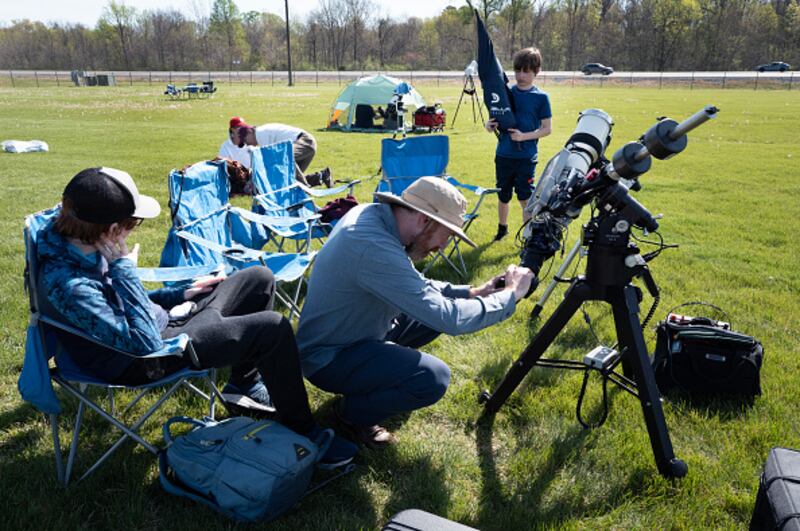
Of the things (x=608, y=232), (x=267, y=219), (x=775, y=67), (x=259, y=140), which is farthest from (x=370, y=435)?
(x=775, y=67)

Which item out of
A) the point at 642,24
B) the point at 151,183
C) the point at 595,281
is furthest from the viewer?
the point at 642,24

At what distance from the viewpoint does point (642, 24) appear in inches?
2453

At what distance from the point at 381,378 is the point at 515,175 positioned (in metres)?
3.76

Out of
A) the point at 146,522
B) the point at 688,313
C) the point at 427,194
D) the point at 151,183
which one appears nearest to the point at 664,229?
the point at 688,313

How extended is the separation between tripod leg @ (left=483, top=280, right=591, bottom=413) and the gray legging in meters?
0.39

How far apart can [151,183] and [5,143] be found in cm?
564

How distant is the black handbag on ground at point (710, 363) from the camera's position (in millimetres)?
3105

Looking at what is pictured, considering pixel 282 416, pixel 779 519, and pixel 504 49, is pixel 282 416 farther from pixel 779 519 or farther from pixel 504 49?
pixel 504 49

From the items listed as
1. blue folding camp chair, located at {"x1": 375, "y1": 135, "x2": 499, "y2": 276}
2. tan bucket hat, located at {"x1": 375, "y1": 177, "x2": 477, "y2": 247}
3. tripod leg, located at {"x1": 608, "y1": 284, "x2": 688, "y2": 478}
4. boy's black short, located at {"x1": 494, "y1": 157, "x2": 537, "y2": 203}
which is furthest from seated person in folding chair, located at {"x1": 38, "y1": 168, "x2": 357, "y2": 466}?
boy's black short, located at {"x1": 494, "y1": 157, "x2": 537, "y2": 203}

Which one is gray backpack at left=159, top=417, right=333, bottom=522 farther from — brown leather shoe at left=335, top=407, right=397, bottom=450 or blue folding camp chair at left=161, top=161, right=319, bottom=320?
blue folding camp chair at left=161, top=161, right=319, bottom=320

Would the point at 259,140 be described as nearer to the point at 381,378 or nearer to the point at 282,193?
the point at 282,193

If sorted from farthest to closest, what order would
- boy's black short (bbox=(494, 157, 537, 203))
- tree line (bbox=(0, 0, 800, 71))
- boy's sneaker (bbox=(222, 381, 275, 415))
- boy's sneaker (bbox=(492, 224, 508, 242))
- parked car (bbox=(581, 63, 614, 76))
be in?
tree line (bbox=(0, 0, 800, 71)) → parked car (bbox=(581, 63, 614, 76)) → boy's sneaker (bbox=(492, 224, 508, 242)) → boy's black short (bbox=(494, 157, 537, 203)) → boy's sneaker (bbox=(222, 381, 275, 415))

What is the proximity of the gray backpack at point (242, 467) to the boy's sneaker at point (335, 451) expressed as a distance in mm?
91

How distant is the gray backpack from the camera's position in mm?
2244
